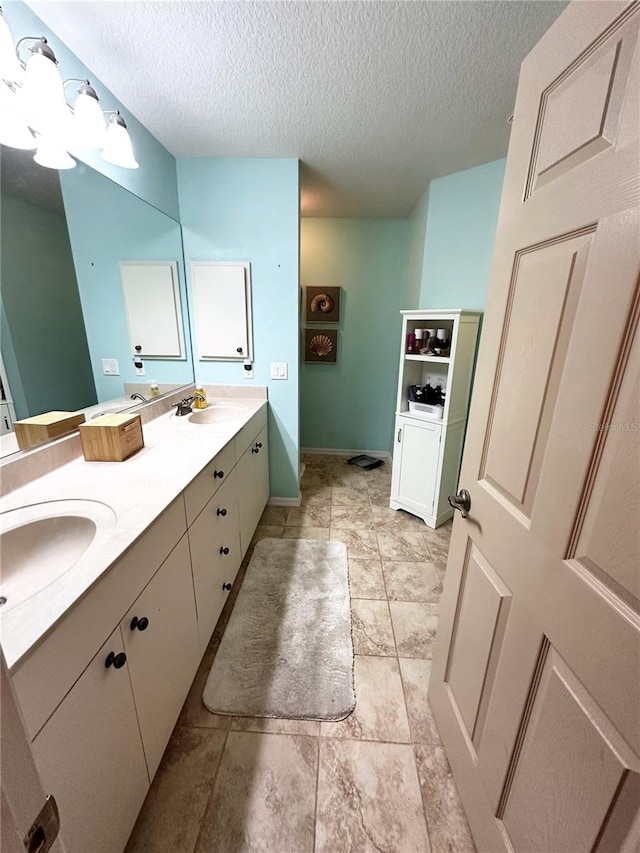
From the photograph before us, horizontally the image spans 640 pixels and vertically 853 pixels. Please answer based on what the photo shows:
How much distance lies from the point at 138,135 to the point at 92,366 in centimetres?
131

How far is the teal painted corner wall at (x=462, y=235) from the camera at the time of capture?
2.12 m

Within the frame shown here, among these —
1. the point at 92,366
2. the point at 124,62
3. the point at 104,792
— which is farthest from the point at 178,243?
the point at 104,792

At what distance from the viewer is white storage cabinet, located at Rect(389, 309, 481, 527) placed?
2.12 meters

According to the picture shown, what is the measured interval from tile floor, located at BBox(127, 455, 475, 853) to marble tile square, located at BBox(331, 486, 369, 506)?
3.83ft

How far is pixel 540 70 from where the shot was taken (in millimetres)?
703

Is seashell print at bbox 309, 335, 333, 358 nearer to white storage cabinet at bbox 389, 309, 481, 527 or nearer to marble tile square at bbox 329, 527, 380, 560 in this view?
white storage cabinet at bbox 389, 309, 481, 527

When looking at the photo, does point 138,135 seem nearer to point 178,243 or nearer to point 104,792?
point 178,243

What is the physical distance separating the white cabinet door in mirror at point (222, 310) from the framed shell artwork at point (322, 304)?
1262mm

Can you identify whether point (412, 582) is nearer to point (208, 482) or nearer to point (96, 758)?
point (208, 482)

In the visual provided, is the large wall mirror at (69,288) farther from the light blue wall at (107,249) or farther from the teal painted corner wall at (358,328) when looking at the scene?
the teal painted corner wall at (358,328)

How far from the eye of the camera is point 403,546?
7.18 feet

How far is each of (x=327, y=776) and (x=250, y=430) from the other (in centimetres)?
155

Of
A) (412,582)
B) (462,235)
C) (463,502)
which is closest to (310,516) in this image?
(412,582)

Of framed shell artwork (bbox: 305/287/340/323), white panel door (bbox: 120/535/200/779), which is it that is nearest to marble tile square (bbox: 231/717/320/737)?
white panel door (bbox: 120/535/200/779)
